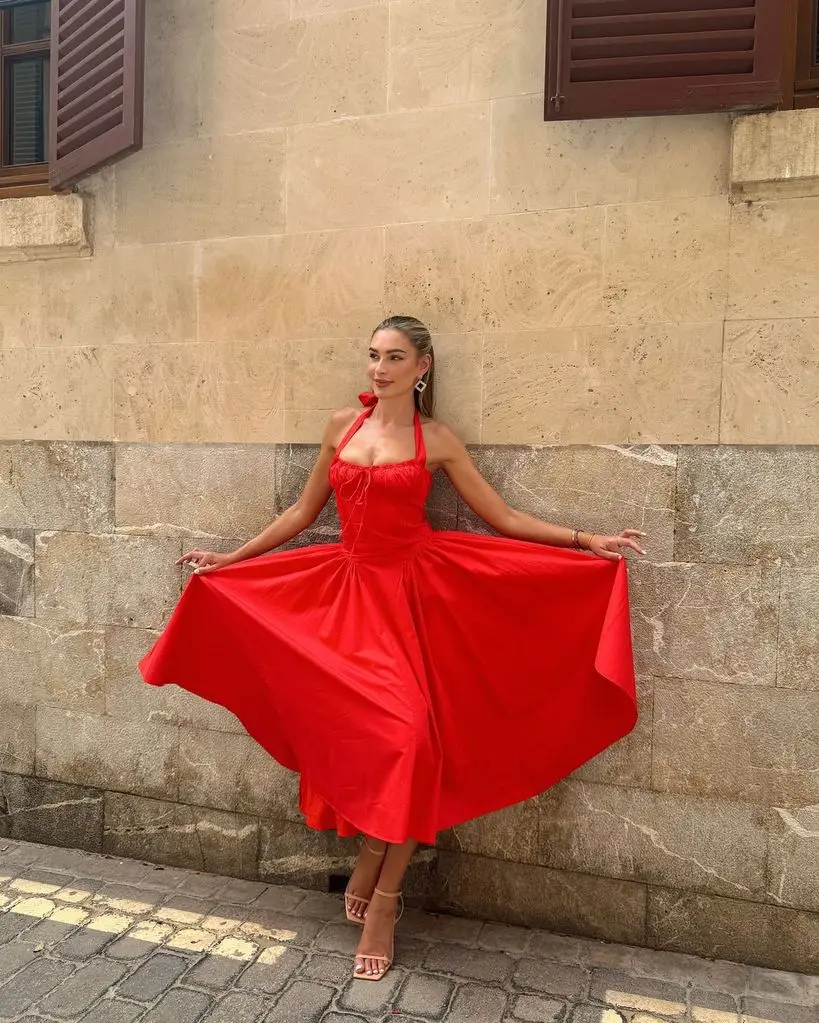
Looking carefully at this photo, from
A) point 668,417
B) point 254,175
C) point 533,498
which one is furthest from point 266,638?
point 254,175

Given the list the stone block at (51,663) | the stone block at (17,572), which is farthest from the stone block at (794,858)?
the stone block at (17,572)

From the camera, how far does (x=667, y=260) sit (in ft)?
9.96

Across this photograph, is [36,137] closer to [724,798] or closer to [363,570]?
[363,570]

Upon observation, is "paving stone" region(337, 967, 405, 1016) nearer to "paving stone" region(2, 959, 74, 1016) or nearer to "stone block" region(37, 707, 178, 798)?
"paving stone" region(2, 959, 74, 1016)

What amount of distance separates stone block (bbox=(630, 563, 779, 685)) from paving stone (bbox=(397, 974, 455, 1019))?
1.31 metres

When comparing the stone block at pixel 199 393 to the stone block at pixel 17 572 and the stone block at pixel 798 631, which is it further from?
the stone block at pixel 798 631

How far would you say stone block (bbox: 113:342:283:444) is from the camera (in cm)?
362

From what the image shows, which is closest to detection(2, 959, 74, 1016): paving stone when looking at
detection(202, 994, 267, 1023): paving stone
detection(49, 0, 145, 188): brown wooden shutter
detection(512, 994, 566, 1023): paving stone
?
detection(202, 994, 267, 1023): paving stone

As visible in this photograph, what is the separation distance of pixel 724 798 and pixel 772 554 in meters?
0.89

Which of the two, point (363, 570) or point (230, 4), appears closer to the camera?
point (363, 570)

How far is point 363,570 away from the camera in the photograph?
122 inches

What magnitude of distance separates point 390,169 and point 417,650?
189 cm

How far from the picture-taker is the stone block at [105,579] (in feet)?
12.6

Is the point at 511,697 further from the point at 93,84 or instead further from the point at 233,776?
Result: the point at 93,84
